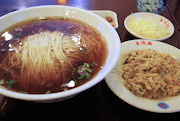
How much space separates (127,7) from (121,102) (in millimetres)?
1932

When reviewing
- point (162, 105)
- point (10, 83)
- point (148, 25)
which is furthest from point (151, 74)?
point (10, 83)

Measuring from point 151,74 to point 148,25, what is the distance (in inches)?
43.3

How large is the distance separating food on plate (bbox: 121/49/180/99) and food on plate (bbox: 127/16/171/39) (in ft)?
1.53

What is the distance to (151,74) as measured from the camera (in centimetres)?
146

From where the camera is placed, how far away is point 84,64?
1.40m

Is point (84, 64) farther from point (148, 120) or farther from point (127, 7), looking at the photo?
point (127, 7)

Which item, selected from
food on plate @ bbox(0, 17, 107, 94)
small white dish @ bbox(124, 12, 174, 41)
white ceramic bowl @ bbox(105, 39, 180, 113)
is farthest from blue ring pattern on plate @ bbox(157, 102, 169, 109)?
small white dish @ bbox(124, 12, 174, 41)

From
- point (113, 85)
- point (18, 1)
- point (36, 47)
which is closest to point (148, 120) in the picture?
point (113, 85)

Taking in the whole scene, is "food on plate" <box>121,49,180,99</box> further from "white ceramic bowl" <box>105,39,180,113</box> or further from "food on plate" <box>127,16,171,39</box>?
"food on plate" <box>127,16,171,39</box>

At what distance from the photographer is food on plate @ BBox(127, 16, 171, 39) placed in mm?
2144

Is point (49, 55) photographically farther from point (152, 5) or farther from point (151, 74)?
point (152, 5)

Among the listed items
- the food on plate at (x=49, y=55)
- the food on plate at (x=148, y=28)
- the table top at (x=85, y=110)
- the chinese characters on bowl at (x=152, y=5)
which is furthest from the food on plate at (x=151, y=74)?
the chinese characters on bowl at (x=152, y=5)

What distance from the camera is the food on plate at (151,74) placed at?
137 centimetres

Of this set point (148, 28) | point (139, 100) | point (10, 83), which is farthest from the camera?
point (148, 28)
